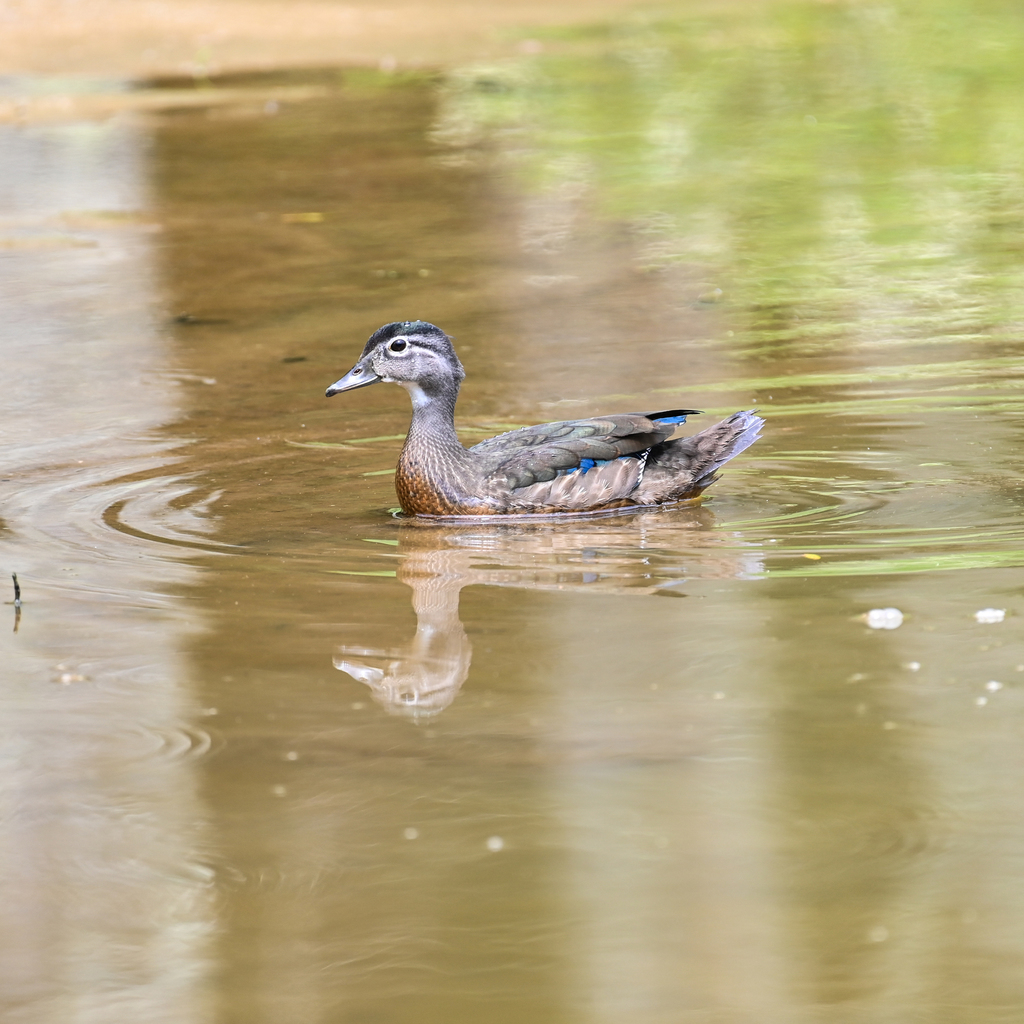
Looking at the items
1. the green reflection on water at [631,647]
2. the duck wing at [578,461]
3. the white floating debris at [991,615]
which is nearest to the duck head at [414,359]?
the duck wing at [578,461]

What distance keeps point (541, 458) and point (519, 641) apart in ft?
6.65

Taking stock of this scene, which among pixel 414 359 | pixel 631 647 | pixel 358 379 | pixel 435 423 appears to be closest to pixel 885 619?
pixel 631 647

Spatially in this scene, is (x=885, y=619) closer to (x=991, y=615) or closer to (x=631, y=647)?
(x=991, y=615)

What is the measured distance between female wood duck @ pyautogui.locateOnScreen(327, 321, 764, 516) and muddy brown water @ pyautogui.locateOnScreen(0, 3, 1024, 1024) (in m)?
0.15

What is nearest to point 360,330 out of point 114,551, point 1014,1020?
point 114,551

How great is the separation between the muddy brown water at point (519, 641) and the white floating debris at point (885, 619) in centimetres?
2

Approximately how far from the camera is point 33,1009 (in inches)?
160

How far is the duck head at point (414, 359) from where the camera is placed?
8.41 meters

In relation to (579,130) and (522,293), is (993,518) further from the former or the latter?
(579,130)

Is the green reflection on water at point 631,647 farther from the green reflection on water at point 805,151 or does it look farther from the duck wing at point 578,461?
the duck wing at point 578,461

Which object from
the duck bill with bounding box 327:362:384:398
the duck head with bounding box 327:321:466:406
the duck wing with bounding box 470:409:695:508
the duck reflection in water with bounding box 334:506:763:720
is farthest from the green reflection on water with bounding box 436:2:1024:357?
the duck reflection in water with bounding box 334:506:763:720

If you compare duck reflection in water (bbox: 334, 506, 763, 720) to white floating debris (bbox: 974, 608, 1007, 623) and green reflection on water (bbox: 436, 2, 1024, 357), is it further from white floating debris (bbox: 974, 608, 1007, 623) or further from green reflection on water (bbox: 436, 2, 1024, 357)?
green reflection on water (bbox: 436, 2, 1024, 357)

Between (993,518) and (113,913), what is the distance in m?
4.34

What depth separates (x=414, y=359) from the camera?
8.43 m
